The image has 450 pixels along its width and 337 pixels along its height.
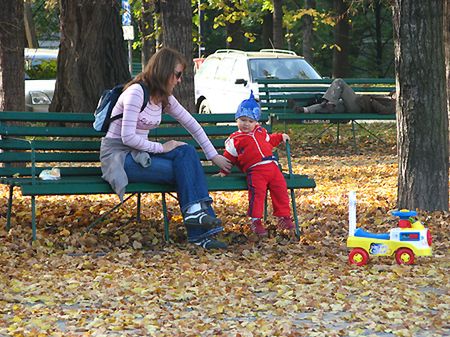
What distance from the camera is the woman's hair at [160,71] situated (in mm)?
8844

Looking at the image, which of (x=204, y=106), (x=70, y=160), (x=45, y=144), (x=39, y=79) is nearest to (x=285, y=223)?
(x=70, y=160)

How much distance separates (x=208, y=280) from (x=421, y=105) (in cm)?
344

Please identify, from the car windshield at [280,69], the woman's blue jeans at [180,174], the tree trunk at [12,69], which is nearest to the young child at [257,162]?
the woman's blue jeans at [180,174]

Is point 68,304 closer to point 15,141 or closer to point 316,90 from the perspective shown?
point 15,141

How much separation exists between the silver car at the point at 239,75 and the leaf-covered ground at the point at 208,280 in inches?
447

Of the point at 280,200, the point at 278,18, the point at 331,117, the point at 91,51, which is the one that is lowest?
the point at 280,200

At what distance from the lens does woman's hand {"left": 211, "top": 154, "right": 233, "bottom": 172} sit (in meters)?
9.33

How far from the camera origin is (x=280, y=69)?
22.9 m

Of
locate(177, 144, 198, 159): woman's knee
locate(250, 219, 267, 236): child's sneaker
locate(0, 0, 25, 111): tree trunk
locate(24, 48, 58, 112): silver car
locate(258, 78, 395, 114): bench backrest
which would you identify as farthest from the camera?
locate(24, 48, 58, 112): silver car

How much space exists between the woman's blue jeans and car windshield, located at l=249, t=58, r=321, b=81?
13.7 m

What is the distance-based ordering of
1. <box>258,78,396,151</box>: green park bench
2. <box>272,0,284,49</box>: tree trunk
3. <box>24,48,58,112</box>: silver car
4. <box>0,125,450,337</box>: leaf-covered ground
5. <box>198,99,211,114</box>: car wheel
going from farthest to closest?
<box>272,0,284,49</box>: tree trunk
<box>24,48,58,112</box>: silver car
<box>198,99,211,114</box>: car wheel
<box>258,78,396,151</box>: green park bench
<box>0,125,450,337</box>: leaf-covered ground

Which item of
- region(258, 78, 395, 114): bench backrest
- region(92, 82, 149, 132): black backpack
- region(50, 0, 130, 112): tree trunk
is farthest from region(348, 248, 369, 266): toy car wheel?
region(258, 78, 395, 114): bench backrest

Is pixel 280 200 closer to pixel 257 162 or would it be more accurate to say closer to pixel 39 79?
pixel 257 162

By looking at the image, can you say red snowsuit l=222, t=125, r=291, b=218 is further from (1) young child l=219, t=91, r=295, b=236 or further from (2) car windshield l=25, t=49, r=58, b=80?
(2) car windshield l=25, t=49, r=58, b=80
